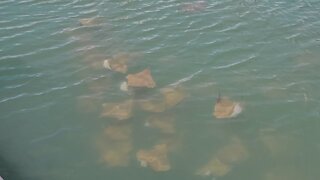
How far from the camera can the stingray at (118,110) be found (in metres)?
15.1

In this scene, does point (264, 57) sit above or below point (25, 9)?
below

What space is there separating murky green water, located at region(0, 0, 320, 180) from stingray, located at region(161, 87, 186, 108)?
12 cm

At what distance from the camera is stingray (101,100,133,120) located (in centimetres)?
1505

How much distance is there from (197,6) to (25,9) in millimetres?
6781

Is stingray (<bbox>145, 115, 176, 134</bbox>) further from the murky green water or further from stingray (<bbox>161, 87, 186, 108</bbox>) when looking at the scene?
stingray (<bbox>161, 87, 186, 108</bbox>)

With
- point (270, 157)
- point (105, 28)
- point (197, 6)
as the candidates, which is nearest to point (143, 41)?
point (105, 28)

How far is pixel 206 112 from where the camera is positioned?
15.5m

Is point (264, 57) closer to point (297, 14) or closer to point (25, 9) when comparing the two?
point (297, 14)

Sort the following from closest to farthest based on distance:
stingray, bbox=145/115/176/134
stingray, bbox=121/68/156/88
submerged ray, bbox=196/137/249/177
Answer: submerged ray, bbox=196/137/249/177 → stingray, bbox=145/115/176/134 → stingray, bbox=121/68/156/88

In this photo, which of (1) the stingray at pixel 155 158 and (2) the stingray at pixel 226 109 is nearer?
(1) the stingray at pixel 155 158

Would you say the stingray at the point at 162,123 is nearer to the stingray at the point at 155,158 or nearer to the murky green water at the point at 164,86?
the murky green water at the point at 164,86

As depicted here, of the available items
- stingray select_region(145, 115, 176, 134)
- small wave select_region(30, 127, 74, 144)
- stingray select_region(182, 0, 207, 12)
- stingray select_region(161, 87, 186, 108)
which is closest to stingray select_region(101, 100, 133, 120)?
stingray select_region(145, 115, 176, 134)

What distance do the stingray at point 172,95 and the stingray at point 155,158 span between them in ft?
6.12

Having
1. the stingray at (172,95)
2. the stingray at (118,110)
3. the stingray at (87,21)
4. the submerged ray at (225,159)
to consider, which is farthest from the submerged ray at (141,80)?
the stingray at (87,21)
